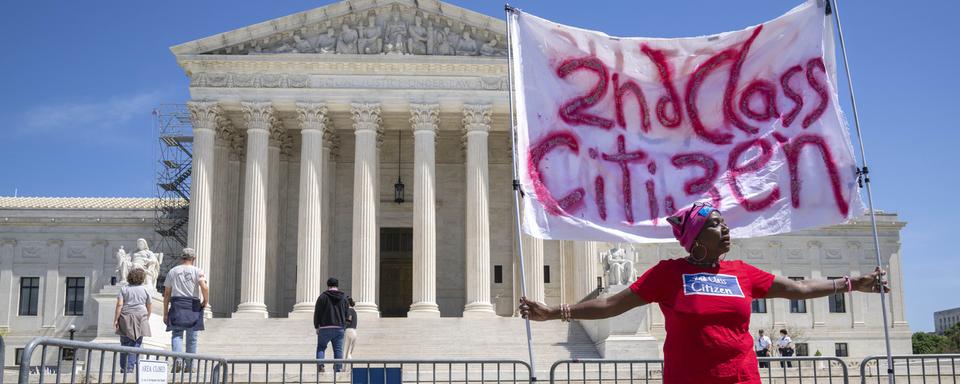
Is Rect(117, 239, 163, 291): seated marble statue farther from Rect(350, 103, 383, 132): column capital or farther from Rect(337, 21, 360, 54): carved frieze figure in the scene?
Rect(337, 21, 360, 54): carved frieze figure

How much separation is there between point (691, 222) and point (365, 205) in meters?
34.0

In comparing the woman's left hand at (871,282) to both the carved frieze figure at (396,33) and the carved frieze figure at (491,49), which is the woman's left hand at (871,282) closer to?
the carved frieze figure at (491,49)

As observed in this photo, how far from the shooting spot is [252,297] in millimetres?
39875

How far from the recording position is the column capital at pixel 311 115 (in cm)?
4084

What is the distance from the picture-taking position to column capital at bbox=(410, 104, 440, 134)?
4116cm

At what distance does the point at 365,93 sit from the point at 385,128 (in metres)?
3.53

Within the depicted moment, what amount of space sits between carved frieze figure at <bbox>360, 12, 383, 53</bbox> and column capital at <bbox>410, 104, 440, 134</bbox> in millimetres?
2951

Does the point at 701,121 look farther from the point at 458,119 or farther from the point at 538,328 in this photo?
the point at 458,119

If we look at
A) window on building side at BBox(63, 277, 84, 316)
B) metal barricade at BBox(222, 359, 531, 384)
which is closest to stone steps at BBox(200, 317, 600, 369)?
metal barricade at BBox(222, 359, 531, 384)

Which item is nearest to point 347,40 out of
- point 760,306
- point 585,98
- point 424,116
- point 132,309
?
point 424,116

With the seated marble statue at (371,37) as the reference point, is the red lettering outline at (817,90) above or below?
below

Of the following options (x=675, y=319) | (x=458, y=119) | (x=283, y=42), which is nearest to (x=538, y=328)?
(x=458, y=119)

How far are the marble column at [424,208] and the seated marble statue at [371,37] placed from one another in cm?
297

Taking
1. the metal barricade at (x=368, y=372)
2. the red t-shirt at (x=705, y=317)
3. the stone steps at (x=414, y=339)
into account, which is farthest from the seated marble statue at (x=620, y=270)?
the red t-shirt at (x=705, y=317)
